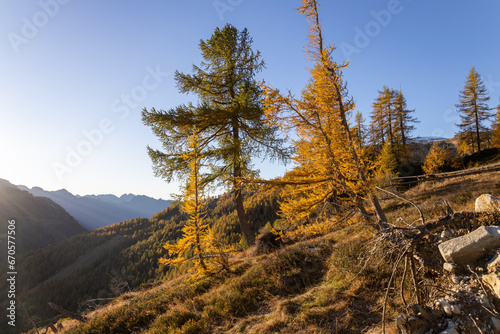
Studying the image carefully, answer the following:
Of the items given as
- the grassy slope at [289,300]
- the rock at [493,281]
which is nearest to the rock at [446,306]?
the rock at [493,281]

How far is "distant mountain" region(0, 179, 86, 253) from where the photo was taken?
115m

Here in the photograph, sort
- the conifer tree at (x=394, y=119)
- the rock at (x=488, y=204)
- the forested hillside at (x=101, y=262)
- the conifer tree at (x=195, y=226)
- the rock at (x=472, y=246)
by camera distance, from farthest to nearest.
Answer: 1. the forested hillside at (x=101, y=262)
2. the conifer tree at (x=394, y=119)
3. the conifer tree at (x=195, y=226)
4. the rock at (x=488, y=204)
5. the rock at (x=472, y=246)

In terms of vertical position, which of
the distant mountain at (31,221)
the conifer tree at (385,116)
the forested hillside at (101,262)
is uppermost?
the conifer tree at (385,116)

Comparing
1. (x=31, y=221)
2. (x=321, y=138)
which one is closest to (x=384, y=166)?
(x=321, y=138)

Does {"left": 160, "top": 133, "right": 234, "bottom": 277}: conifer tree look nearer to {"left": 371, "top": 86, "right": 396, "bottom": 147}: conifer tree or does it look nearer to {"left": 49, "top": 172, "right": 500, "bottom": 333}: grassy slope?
{"left": 49, "top": 172, "right": 500, "bottom": 333}: grassy slope

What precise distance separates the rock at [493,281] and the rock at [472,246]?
26cm

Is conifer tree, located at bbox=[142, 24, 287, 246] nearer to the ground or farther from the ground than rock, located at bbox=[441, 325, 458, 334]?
farther from the ground

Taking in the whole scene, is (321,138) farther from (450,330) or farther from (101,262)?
(101,262)

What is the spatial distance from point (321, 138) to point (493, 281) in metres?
4.50

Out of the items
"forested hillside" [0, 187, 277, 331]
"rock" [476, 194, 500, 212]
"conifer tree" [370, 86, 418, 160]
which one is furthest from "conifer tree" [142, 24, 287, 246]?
"forested hillside" [0, 187, 277, 331]

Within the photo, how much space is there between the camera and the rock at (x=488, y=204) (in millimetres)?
3722

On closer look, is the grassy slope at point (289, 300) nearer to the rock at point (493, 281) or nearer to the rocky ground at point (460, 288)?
the rocky ground at point (460, 288)

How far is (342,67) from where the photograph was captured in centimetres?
585

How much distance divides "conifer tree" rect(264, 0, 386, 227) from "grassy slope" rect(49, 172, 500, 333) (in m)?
1.64
